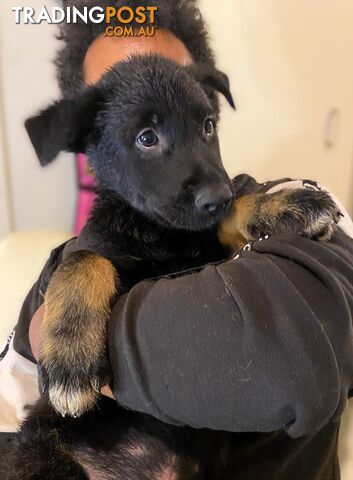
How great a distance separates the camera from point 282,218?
1.15 metres

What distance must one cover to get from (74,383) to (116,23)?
115 centimetres

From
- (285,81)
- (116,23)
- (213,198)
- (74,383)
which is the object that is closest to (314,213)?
(213,198)

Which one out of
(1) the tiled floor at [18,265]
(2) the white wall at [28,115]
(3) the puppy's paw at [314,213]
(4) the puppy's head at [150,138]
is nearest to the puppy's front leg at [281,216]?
(3) the puppy's paw at [314,213]

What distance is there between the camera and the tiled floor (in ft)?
7.22

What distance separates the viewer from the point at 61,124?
123 cm

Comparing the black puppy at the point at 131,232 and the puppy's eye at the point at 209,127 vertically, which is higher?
the puppy's eye at the point at 209,127

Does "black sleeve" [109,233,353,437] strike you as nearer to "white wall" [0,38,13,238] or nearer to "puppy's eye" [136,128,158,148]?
"puppy's eye" [136,128,158,148]

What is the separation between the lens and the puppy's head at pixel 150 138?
1120 millimetres

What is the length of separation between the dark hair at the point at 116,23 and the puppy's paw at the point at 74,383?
96cm

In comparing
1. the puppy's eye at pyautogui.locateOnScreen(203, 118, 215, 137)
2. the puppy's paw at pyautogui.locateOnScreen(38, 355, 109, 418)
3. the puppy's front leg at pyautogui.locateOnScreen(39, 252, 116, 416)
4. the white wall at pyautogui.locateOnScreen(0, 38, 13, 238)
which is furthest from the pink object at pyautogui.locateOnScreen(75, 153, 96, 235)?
the puppy's paw at pyautogui.locateOnScreen(38, 355, 109, 418)

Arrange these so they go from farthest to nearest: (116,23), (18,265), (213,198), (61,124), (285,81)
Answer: (285,81) < (18,265) < (116,23) < (61,124) < (213,198)

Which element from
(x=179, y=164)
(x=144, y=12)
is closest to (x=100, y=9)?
(x=144, y=12)

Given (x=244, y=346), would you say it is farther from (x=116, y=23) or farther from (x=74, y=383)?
(x=116, y=23)

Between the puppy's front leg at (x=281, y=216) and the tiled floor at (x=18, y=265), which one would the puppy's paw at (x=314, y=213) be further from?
the tiled floor at (x=18, y=265)
